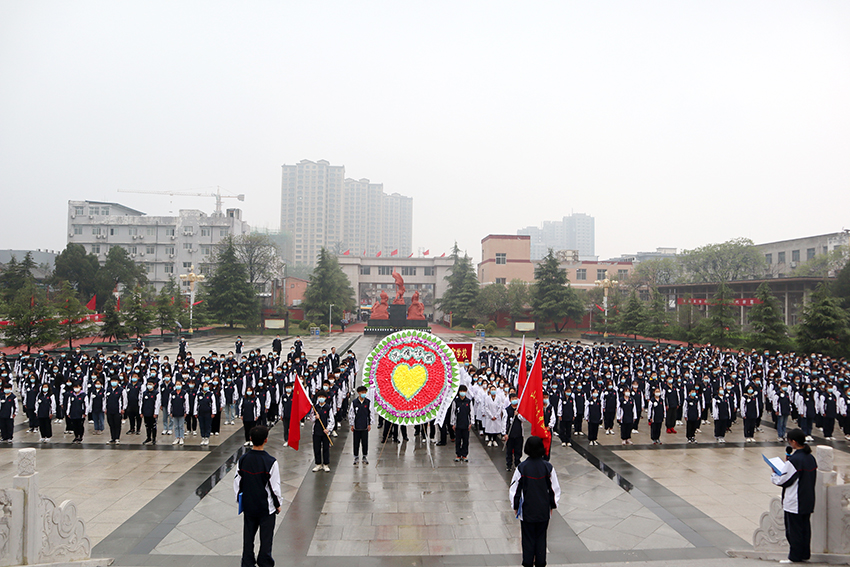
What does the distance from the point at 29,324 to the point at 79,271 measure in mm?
32778

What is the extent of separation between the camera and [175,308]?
33719 mm

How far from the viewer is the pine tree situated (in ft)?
80.9

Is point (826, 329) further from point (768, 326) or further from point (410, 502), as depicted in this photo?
point (410, 502)

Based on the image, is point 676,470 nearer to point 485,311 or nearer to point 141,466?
point 141,466

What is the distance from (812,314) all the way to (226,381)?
24.0 m

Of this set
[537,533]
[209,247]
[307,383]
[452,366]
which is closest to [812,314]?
[452,366]

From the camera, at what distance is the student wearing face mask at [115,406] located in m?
10.4

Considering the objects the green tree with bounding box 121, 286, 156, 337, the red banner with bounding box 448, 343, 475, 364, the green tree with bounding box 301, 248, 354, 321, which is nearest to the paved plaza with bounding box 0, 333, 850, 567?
the red banner with bounding box 448, 343, 475, 364

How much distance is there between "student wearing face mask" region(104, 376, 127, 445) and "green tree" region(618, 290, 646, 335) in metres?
31.8

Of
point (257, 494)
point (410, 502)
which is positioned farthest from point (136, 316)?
point (257, 494)

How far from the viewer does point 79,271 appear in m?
49.5

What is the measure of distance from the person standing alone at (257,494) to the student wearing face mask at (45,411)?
8061mm

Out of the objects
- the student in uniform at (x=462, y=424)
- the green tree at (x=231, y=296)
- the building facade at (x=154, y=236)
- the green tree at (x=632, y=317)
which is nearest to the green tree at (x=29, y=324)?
the green tree at (x=231, y=296)

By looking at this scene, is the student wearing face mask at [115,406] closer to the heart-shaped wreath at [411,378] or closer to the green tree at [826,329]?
the heart-shaped wreath at [411,378]
